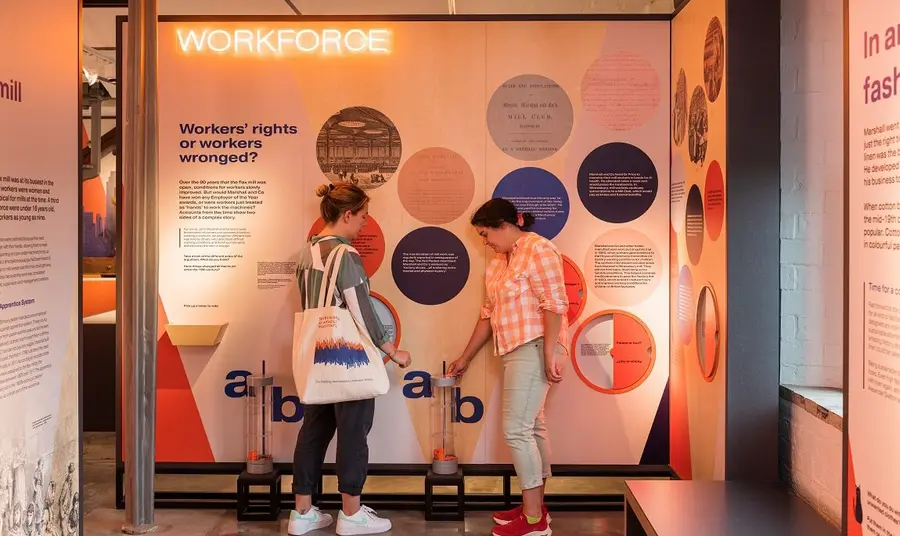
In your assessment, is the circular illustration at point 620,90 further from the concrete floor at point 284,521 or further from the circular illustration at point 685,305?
the concrete floor at point 284,521

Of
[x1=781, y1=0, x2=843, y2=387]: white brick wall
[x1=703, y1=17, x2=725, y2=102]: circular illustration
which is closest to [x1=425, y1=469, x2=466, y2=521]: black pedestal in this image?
[x1=781, y1=0, x2=843, y2=387]: white brick wall

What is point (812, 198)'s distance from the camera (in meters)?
3.34

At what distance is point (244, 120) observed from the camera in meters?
4.48

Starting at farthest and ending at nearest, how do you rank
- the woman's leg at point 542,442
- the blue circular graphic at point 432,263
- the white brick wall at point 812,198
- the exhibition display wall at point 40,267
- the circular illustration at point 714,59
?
1. the blue circular graphic at point 432,263
2. the woman's leg at point 542,442
3. the circular illustration at point 714,59
4. the white brick wall at point 812,198
5. the exhibition display wall at point 40,267

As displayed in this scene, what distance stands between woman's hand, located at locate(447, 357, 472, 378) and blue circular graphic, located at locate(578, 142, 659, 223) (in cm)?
106

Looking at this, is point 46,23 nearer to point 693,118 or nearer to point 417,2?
point 693,118

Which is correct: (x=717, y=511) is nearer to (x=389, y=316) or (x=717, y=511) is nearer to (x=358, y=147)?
(x=389, y=316)

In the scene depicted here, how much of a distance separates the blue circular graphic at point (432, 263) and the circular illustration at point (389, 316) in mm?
147

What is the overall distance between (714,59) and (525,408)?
1800mm

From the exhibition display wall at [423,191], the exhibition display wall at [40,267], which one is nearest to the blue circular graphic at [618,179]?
the exhibition display wall at [423,191]

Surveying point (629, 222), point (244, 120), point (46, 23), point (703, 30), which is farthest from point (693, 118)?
point (46, 23)

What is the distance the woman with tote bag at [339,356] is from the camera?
3.85 meters

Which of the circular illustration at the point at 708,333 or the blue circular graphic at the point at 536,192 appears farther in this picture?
the blue circular graphic at the point at 536,192

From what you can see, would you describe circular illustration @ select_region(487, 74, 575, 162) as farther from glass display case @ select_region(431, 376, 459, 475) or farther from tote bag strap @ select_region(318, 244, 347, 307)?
glass display case @ select_region(431, 376, 459, 475)
